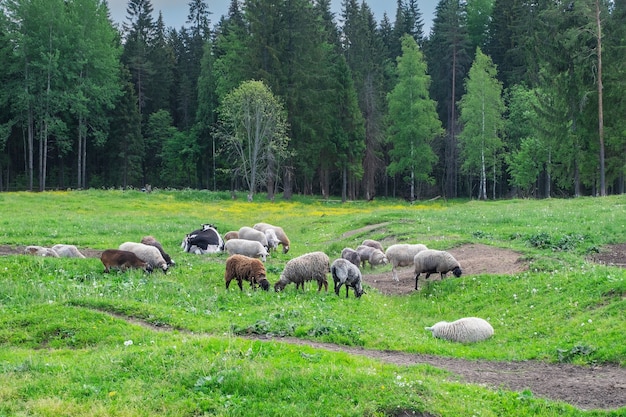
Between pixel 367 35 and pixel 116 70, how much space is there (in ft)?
108

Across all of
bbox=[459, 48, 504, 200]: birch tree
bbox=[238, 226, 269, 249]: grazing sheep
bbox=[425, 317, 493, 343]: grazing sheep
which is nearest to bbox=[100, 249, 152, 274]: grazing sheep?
bbox=[238, 226, 269, 249]: grazing sheep

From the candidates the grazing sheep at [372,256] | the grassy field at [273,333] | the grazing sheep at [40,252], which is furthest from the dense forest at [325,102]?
the grazing sheep at [40,252]

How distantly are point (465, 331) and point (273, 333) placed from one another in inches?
170

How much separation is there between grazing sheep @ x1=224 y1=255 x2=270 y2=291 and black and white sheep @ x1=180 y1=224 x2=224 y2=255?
6.72 meters

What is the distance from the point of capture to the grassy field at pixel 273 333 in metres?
8.23

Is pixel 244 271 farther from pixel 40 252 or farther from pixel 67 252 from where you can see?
pixel 40 252

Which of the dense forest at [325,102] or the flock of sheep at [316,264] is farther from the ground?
the dense forest at [325,102]

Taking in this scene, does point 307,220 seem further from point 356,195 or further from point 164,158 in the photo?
point 164,158

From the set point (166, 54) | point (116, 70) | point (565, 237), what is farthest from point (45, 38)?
point (565, 237)

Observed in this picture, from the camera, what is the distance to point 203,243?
76.9ft

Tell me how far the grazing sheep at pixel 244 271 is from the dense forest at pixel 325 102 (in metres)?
34.7

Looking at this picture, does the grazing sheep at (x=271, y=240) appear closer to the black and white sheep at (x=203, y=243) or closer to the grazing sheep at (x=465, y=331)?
the black and white sheep at (x=203, y=243)

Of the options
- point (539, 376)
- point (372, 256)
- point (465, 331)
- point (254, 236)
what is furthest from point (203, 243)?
point (539, 376)

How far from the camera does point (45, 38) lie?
60.3 metres
